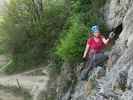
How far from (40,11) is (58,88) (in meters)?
8.51

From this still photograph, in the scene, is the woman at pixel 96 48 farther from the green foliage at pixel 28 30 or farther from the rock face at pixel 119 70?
the green foliage at pixel 28 30

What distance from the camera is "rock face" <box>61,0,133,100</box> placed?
11.1 metres

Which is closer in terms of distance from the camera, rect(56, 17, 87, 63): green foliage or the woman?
the woman

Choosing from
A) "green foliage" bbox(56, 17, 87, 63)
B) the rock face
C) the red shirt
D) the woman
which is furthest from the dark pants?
"green foliage" bbox(56, 17, 87, 63)

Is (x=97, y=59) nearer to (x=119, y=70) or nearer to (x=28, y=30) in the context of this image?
(x=119, y=70)

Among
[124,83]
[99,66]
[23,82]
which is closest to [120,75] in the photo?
[124,83]

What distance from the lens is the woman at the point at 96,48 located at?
1192cm

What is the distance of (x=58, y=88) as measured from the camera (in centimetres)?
1580

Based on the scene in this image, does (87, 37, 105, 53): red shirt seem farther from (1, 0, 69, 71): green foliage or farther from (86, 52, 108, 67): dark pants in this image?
(1, 0, 69, 71): green foliage

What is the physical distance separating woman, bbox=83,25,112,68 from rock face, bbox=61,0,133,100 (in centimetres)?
44

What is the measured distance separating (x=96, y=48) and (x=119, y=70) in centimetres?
104

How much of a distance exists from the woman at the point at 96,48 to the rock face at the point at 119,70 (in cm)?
44

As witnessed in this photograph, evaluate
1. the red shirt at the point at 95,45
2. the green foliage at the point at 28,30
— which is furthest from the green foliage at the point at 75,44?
the green foliage at the point at 28,30

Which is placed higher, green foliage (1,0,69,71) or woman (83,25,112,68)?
green foliage (1,0,69,71)
